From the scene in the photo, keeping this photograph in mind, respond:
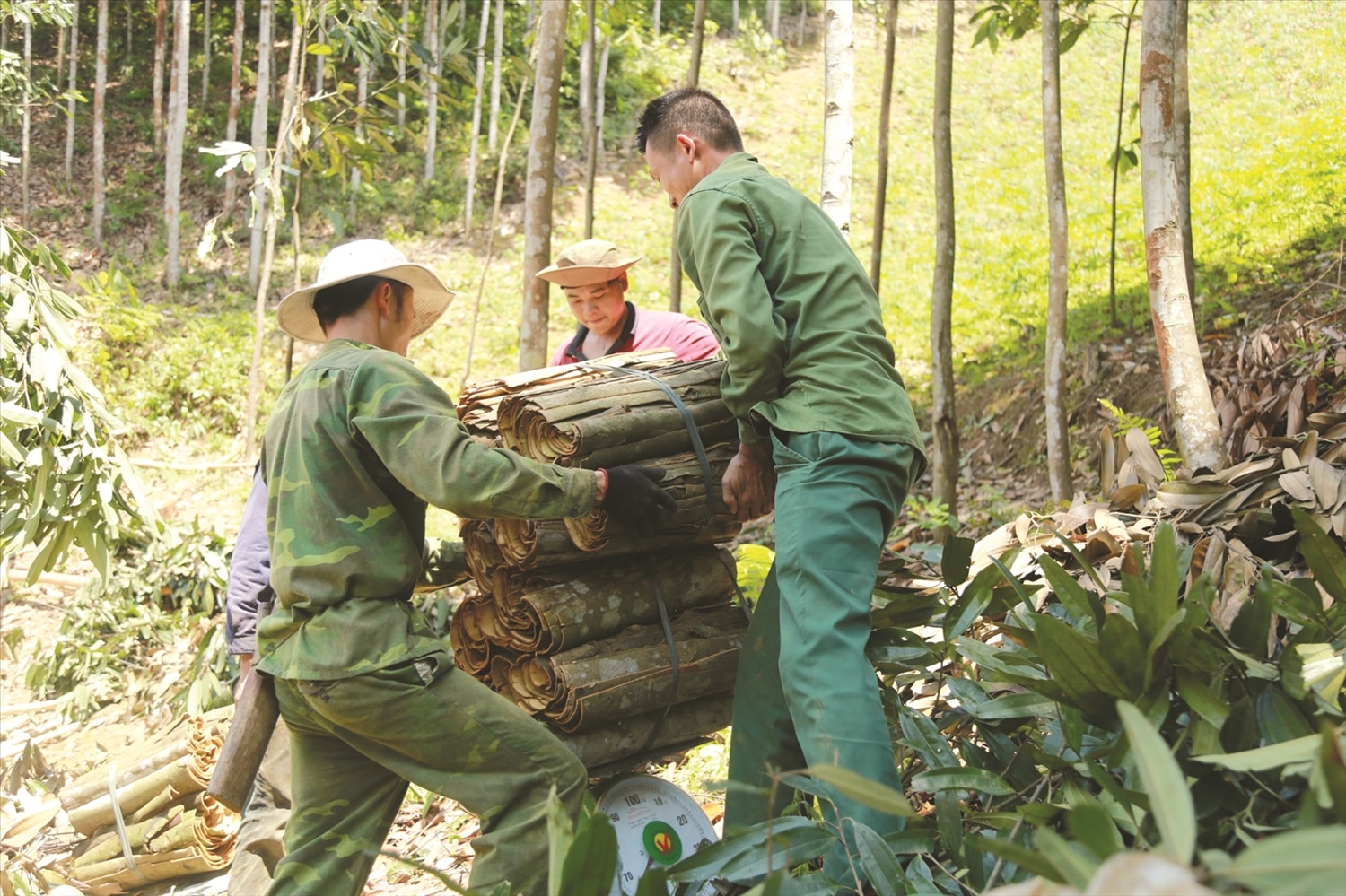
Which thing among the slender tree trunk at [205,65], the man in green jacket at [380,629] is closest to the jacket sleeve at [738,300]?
the man in green jacket at [380,629]

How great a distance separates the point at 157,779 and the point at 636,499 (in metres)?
3.47

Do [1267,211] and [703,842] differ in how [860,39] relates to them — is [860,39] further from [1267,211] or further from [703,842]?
[703,842]

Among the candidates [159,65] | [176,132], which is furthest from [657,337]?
[159,65]

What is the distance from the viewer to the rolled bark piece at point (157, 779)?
5.09 m

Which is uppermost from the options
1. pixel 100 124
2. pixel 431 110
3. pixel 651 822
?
pixel 431 110

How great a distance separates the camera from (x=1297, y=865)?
3.92 feet

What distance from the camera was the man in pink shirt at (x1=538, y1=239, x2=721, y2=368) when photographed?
4.86 metres

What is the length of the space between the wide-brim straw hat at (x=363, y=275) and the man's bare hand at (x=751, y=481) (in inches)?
45.6

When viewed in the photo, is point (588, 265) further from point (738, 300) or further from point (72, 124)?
point (72, 124)

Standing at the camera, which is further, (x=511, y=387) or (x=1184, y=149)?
(x=1184, y=149)

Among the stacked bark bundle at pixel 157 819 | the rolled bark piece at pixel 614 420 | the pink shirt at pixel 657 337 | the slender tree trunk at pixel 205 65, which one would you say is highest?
the slender tree trunk at pixel 205 65

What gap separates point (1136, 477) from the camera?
13.5 ft

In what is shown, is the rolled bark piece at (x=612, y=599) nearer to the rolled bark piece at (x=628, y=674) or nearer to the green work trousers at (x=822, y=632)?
the rolled bark piece at (x=628, y=674)

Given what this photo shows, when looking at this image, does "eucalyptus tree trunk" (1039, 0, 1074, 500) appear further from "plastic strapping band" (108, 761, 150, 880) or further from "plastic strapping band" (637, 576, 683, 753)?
"plastic strapping band" (108, 761, 150, 880)
